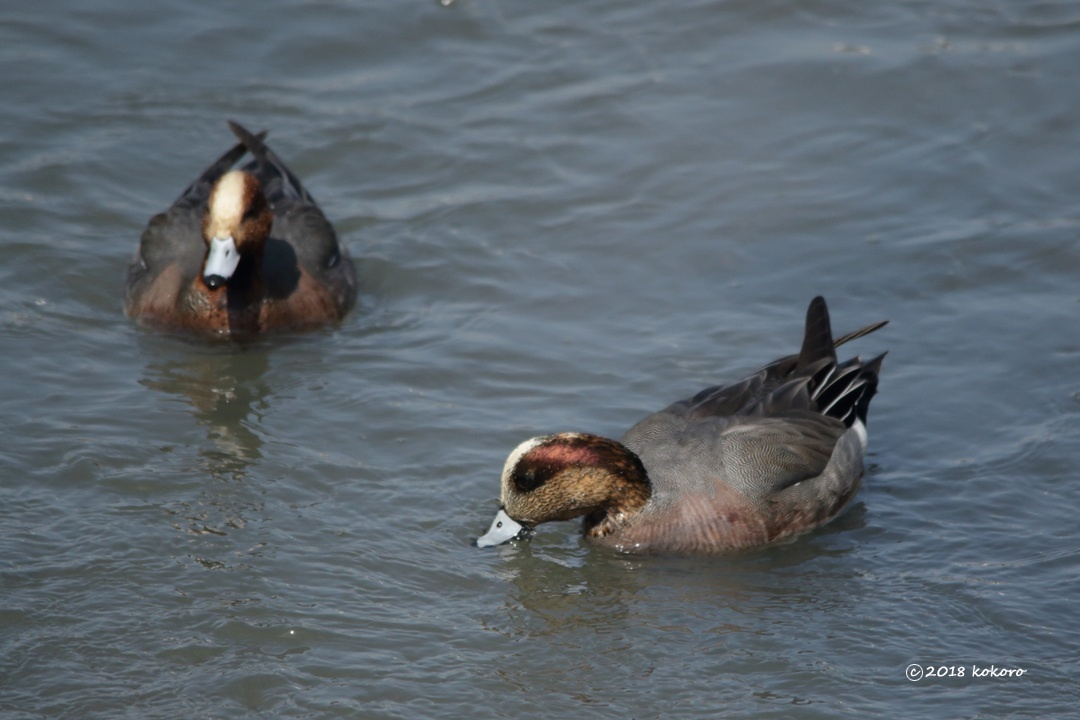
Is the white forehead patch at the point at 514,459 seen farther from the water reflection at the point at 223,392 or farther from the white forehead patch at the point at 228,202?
the white forehead patch at the point at 228,202

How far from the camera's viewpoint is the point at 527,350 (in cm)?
817

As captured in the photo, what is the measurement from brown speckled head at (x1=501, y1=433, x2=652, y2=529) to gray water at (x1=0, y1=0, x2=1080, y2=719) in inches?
8.9

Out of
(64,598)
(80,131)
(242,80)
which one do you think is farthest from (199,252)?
(64,598)

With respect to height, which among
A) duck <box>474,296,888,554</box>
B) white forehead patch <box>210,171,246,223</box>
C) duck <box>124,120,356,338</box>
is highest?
white forehead patch <box>210,171,246,223</box>

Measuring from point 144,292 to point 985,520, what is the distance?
195 inches

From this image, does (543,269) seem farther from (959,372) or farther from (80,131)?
(80,131)

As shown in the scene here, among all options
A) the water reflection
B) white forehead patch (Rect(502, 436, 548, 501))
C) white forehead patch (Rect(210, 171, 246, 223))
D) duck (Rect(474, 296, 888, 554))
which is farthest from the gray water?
white forehead patch (Rect(210, 171, 246, 223))

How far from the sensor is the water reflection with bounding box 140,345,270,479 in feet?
22.9

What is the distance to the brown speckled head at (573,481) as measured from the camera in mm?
6359

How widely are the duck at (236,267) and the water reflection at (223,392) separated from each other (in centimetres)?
29

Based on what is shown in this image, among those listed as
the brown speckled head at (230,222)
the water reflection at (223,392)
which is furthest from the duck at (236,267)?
the water reflection at (223,392)

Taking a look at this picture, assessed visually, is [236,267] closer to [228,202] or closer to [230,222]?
[230,222]

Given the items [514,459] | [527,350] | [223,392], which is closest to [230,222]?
[223,392]

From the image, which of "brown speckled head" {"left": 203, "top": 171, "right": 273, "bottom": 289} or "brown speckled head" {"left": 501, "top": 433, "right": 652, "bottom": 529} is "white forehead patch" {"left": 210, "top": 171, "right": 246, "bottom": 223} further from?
"brown speckled head" {"left": 501, "top": 433, "right": 652, "bottom": 529}
